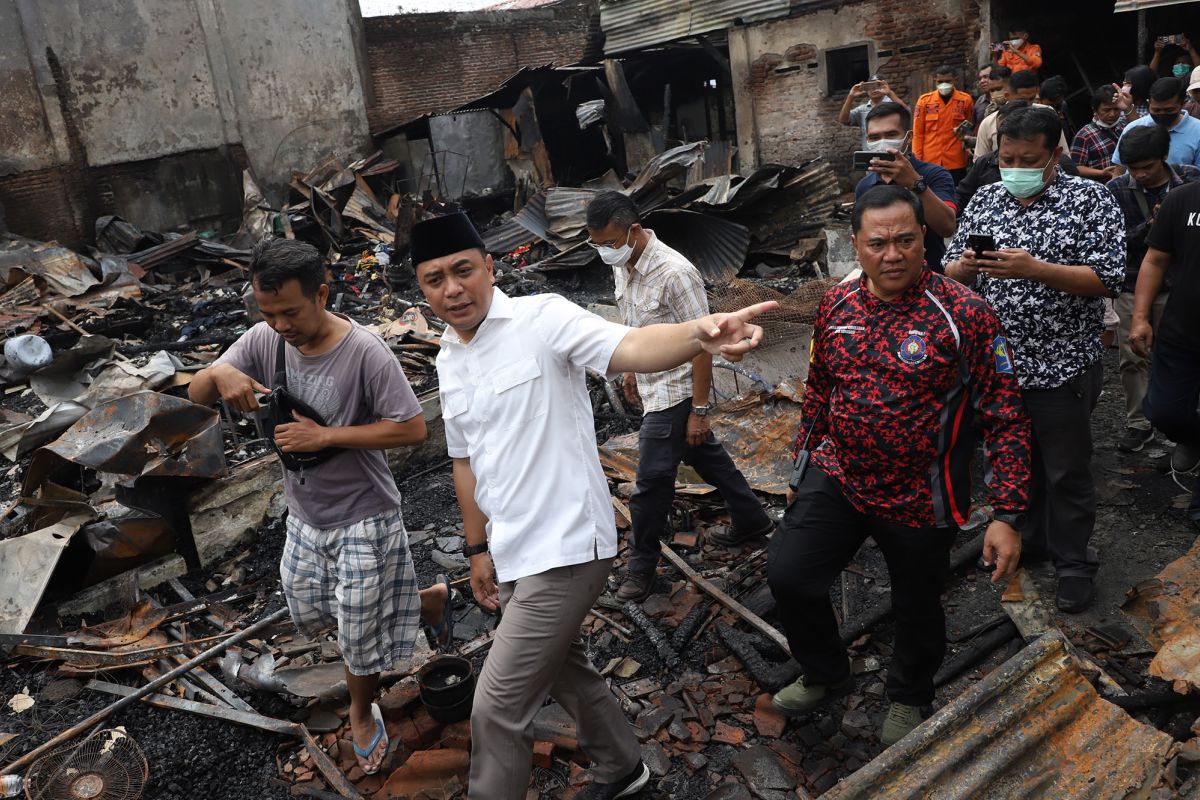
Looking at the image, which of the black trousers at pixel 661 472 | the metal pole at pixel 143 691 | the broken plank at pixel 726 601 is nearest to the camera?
the metal pole at pixel 143 691

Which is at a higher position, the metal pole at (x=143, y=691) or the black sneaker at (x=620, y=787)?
the metal pole at (x=143, y=691)

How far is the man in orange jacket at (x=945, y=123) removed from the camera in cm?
986

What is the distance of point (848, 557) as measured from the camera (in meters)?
3.24

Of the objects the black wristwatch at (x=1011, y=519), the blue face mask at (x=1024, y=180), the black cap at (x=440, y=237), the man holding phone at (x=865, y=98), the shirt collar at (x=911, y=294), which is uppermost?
the man holding phone at (x=865, y=98)

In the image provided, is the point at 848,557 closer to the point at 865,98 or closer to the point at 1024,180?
the point at 1024,180

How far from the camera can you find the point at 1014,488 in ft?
9.16

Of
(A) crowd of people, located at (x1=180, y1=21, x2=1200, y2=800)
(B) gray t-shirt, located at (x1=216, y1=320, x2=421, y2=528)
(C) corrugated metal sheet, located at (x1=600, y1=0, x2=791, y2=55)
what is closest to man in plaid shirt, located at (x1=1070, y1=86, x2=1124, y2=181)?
(A) crowd of people, located at (x1=180, y1=21, x2=1200, y2=800)

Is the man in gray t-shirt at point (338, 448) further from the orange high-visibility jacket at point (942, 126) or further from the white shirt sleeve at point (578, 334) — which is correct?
the orange high-visibility jacket at point (942, 126)

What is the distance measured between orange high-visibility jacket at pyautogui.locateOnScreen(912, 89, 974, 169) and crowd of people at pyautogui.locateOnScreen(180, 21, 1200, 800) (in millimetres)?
6120

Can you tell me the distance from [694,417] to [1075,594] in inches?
78.6

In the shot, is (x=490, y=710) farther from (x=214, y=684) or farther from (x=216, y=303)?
(x=216, y=303)

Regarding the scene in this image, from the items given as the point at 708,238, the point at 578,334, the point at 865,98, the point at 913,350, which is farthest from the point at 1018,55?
the point at 578,334

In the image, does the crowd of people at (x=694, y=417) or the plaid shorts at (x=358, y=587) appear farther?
the plaid shorts at (x=358, y=587)

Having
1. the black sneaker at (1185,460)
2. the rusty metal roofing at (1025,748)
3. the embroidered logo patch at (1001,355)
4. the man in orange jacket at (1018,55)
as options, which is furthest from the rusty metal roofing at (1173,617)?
the man in orange jacket at (1018,55)
